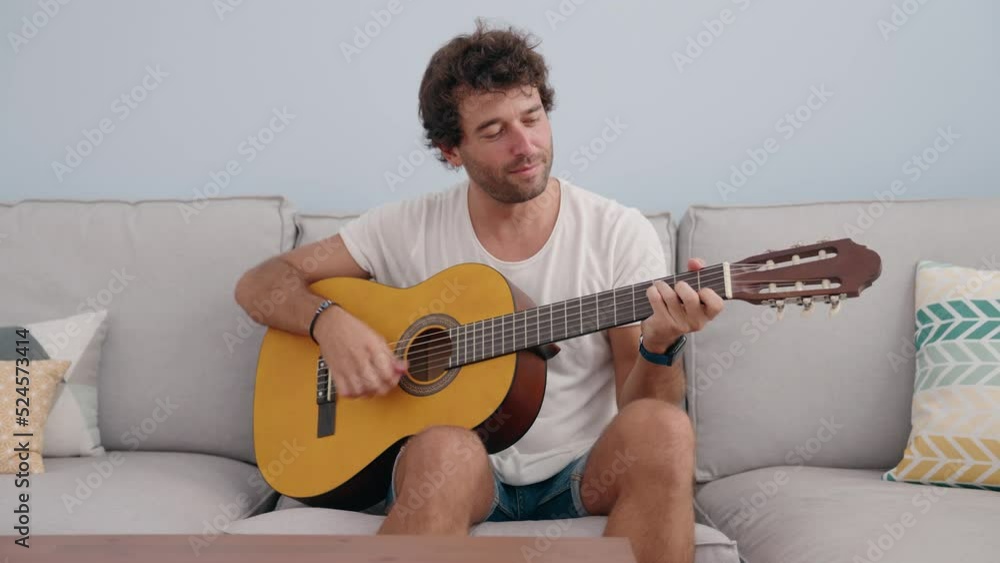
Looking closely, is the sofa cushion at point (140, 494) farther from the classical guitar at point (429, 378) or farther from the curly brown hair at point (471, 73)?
the curly brown hair at point (471, 73)

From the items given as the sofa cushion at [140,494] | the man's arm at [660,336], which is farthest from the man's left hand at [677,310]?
the sofa cushion at [140,494]

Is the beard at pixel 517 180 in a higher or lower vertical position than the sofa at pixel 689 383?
higher

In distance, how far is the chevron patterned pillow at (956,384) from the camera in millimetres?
1525

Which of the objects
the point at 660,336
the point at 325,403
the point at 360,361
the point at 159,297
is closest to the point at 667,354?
the point at 660,336

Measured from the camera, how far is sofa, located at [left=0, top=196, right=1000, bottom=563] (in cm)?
145

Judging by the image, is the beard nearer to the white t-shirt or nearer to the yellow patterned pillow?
the white t-shirt

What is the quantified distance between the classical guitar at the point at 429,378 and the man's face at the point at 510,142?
0.17m

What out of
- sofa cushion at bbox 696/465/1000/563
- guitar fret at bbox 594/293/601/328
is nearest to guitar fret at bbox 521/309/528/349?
guitar fret at bbox 594/293/601/328

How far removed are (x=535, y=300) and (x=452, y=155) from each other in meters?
0.35

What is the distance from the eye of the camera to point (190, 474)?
68.4 inches

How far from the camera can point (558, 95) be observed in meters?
2.15

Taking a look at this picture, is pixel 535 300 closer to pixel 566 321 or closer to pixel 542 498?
pixel 566 321

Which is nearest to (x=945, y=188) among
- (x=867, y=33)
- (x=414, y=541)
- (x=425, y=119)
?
(x=867, y=33)

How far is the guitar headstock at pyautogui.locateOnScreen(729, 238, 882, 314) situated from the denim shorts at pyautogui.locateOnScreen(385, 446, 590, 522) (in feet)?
1.36
